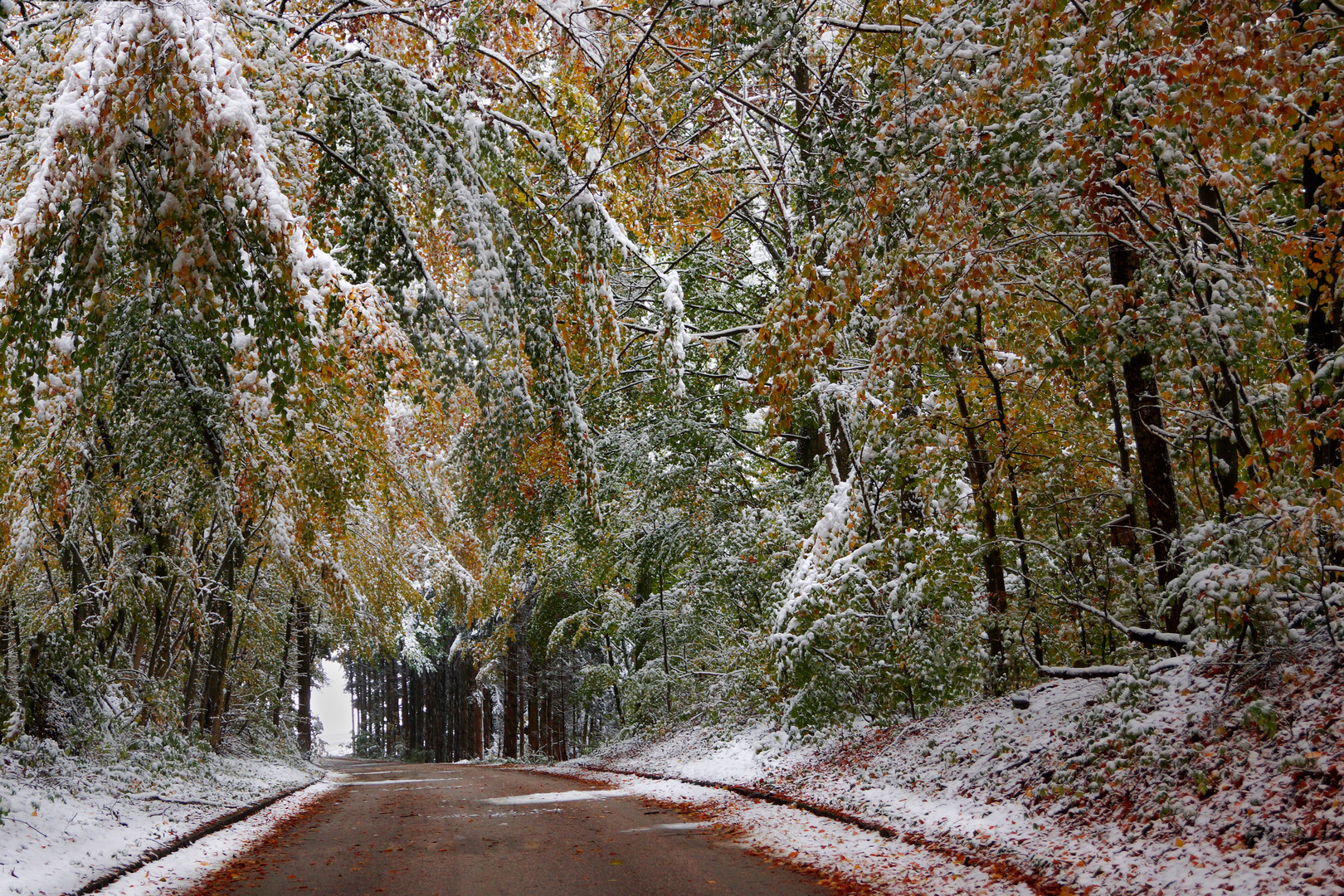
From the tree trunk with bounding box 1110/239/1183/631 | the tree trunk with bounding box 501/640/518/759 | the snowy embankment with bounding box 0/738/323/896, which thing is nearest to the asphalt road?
the snowy embankment with bounding box 0/738/323/896

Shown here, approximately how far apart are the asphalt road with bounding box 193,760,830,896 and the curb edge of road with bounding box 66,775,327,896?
0.56 meters

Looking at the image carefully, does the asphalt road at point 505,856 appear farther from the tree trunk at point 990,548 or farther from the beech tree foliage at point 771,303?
the tree trunk at point 990,548

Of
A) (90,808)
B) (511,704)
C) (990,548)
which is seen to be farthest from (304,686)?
(990,548)

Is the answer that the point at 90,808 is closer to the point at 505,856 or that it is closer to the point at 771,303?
the point at 505,856

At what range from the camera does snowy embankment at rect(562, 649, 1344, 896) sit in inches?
180

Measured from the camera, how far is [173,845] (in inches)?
292

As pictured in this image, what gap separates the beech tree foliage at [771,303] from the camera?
13.2ft

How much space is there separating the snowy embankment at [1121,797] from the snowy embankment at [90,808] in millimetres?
4839

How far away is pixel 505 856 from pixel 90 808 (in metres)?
3.85

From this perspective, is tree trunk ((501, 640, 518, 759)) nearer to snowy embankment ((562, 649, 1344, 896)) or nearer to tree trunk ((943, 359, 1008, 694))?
tree trunk ((943, 359, 1008, 694))

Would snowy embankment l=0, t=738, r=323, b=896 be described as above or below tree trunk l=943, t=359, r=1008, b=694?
below

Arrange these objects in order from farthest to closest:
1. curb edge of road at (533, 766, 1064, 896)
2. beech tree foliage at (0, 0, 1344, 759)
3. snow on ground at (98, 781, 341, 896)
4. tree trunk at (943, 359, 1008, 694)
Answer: tree trunk at (943, 359, 1008, 694) → snow on ground at (98, 781, 341, 896) → curb edge of road at (533, 766, 1064, 896) → beech tree foliage at (0, 0, 1344, 759)

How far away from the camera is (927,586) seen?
844 centimetres

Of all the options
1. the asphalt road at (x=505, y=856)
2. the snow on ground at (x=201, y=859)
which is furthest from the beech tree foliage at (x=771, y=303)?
the asphalt road at (x=505, y=856)
